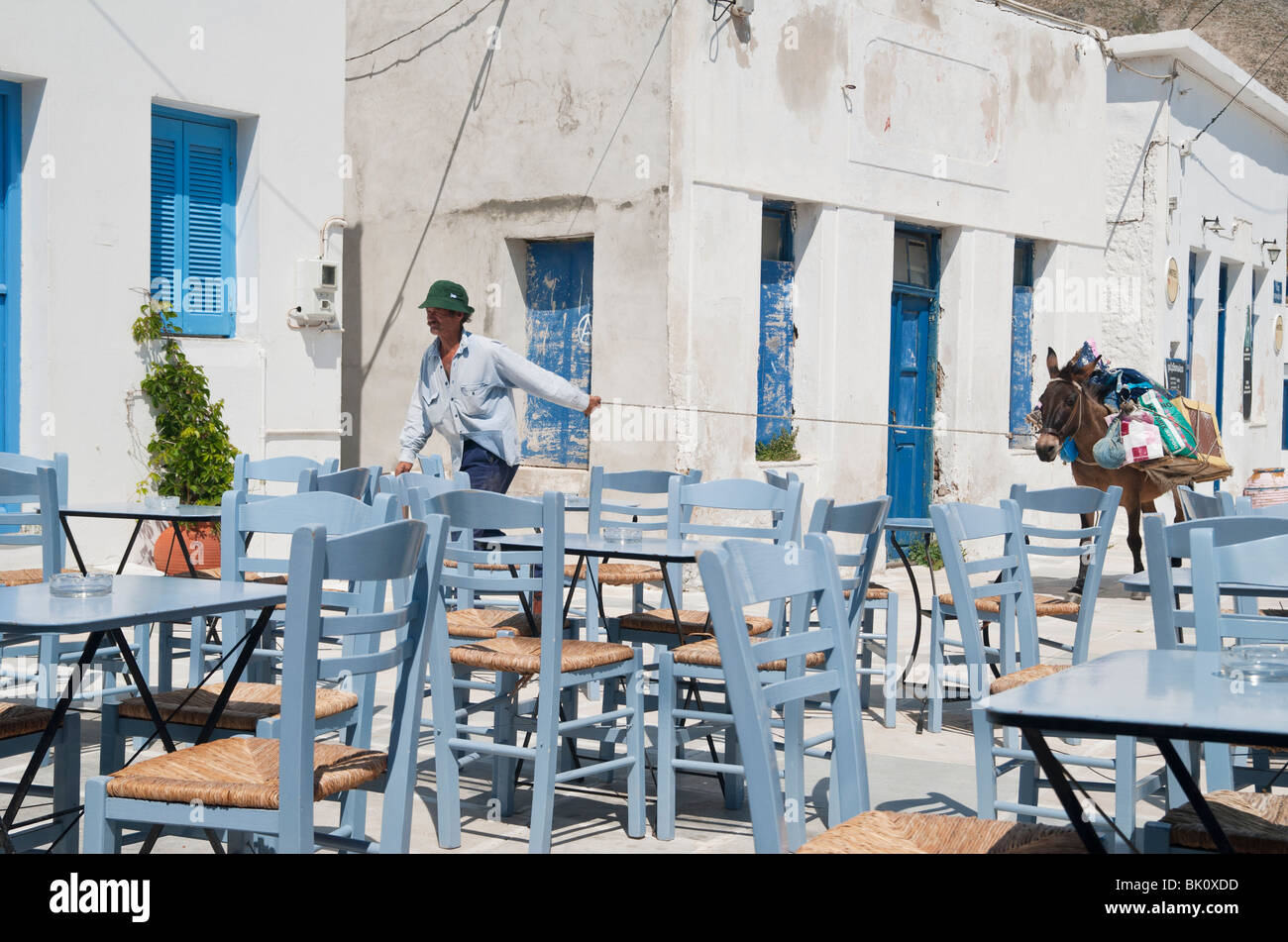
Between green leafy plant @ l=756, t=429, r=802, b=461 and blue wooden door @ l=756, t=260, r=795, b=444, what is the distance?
0.03 m

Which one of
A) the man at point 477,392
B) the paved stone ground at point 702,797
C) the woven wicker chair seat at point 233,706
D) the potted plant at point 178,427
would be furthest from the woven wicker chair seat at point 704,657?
the potted plant at point 178,427

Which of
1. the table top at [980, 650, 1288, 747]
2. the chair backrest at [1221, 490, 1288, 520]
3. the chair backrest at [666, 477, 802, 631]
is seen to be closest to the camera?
the table top at [980, 650, 1288, 747]

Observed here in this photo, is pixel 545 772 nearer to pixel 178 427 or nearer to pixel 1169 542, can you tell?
pixel 1169 542

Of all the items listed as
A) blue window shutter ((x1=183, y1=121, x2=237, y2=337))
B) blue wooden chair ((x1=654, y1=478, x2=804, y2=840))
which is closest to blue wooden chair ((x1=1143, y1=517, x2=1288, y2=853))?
blue wooden chair ((x1=654, y1=478, x2=804, y2=840))

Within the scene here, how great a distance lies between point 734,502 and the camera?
589 cm

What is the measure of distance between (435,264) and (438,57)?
5.86 feet

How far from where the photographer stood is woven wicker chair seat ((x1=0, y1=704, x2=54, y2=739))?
3355 millimetres

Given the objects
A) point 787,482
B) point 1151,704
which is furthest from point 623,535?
point 1151,704

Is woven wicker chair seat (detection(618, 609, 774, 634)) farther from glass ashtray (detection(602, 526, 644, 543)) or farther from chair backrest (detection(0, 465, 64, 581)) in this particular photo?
chair backrest (detection(0, 465, 64, 581))

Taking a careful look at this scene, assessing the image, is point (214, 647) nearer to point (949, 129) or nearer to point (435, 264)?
point (435, 264)

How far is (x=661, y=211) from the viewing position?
10.6 m

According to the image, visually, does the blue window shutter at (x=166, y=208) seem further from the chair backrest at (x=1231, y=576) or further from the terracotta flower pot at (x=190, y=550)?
the chair backrest at (x=1231, y=576)

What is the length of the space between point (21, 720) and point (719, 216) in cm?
813
